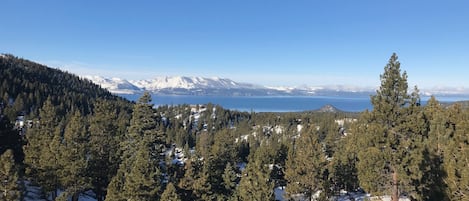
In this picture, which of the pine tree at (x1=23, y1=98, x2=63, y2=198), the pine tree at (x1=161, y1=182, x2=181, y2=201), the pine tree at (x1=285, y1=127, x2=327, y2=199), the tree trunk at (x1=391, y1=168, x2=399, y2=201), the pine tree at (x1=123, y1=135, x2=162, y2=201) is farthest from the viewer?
the pine tree at (x1=23, y1=98, x2=63, y2=198)

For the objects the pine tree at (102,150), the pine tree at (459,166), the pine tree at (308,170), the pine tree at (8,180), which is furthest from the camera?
the pine tree at (102,150)

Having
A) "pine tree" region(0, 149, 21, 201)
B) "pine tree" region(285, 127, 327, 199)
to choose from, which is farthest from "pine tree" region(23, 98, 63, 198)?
"pine tree" region(285, 127, 327, 199)

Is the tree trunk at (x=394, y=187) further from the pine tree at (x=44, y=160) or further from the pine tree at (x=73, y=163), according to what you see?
the pine tree at (x=44, y=160)

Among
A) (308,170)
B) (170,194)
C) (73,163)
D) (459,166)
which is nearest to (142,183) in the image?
(170,194)

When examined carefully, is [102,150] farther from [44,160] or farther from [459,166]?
[459,166]

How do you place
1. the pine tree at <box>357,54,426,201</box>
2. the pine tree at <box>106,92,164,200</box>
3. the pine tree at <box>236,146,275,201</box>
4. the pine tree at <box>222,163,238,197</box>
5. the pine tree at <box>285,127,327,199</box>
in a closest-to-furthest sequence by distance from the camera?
the pine tree at <box>357,54,426,201</box>, the pine tree at <box>236,146,275,201</box>, the pine tree at <box>106,92,164,200</box>, the pine tree at <box>285,127,327,199</box>, the pine tree at <box>222,163,238,197</box>

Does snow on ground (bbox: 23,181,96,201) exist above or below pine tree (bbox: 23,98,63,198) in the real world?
below

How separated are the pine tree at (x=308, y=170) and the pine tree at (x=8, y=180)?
22.3m

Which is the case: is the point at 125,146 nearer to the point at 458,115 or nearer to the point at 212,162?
the point at 212,162

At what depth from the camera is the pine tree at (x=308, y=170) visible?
32.4 m

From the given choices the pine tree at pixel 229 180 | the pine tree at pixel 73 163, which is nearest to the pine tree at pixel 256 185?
the pine tree at pixel 229 180

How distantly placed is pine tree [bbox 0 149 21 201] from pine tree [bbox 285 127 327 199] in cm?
2231

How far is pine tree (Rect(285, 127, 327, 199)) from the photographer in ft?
106

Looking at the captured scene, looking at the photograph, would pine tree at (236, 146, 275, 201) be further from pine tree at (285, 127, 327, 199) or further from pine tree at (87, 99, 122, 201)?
pine tree at (87, 99, 122, 201)
